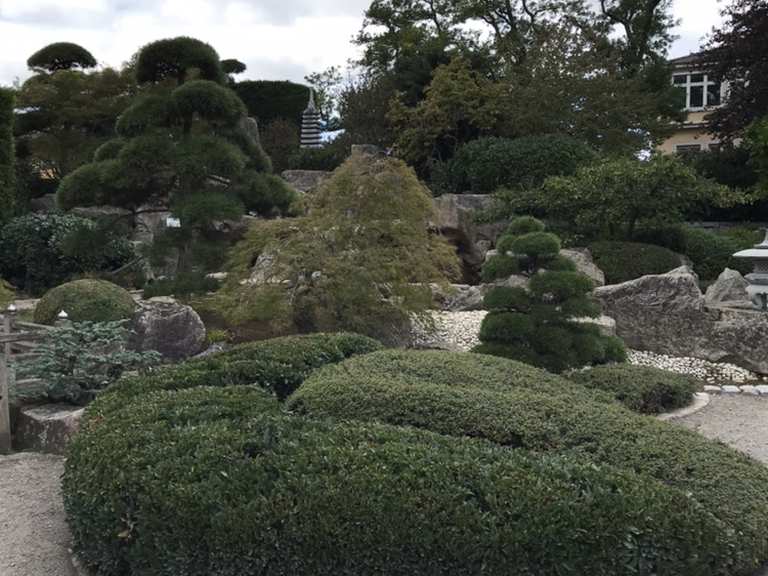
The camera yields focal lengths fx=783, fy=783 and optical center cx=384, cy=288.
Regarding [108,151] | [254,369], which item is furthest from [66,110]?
[254,369]

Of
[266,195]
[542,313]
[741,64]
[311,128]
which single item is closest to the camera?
[542,313]

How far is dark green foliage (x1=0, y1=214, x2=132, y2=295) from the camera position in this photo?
12719 mm

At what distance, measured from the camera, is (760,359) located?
8070 millimetres

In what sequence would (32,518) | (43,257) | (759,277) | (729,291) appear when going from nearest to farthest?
(32,518)
(759,277)
(729,291)
(43,257)

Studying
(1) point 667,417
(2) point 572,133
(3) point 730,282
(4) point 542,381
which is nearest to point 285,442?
(4) point 542,381

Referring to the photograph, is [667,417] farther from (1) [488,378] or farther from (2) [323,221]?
(2) [323,221]

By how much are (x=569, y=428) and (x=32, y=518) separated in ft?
9.17

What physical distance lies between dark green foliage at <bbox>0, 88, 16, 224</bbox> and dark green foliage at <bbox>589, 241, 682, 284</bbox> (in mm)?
10542

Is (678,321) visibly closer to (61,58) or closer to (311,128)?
(61,58)

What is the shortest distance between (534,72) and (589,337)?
11.8 meters

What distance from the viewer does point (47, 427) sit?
5.11m

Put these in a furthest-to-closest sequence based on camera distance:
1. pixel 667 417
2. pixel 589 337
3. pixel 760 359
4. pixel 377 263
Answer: pixel 760 359
pixel 377 263
pixel 589 337
pixel 667 417

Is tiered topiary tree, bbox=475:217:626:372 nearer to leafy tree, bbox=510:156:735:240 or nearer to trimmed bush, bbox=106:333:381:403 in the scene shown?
trimmed bush, bbox=106:333:381:403

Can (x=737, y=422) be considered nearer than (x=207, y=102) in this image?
Yes
